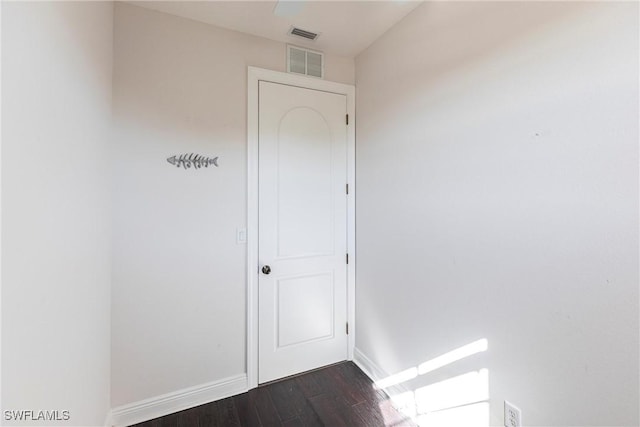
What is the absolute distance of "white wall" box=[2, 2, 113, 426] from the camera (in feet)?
2.28

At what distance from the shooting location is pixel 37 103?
81 centimetres

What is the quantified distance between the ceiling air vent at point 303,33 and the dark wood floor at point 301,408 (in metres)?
2.68

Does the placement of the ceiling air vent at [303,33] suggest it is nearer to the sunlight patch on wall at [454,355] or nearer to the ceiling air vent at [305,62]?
the ceiling air vent at [305,62]

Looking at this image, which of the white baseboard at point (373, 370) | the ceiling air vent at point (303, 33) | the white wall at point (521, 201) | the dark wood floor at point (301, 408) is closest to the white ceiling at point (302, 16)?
the ceiling air vent at point (303, 33)

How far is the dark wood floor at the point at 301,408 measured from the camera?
1.77 metres

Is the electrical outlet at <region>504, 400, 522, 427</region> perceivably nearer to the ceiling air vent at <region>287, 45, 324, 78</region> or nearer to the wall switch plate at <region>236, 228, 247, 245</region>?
the wall switch plate at <region>236, 228, 247, 245</region>

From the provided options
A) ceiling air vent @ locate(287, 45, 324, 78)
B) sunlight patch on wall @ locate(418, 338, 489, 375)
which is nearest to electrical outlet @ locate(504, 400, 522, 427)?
sunlight patch on wall @ locate(418, 338, 489, 375)

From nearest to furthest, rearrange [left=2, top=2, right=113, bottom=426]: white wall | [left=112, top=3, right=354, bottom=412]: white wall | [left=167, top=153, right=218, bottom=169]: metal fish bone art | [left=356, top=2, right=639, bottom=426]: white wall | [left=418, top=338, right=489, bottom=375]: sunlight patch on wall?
[left=2, top=2, right=113, bottom=426]: white wall < [left=356, top=2, right=639, bottom=426]: white wall < [left=418, top=338, right=489, bottom=375]: sunlight patch on wall < [left=112, top=3, right=354, bottom=412]: white wall < [left=167, top=153, right=218, bottom=169]: metal fish bone art

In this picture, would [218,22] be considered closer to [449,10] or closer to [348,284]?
[449,10]

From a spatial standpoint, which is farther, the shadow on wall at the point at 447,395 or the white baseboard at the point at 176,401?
the white baseboard at the point at 176,401

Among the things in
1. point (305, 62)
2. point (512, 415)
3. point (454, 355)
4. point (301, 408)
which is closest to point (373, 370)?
point (301, 408)

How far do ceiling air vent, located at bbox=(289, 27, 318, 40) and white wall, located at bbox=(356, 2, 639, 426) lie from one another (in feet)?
1.87

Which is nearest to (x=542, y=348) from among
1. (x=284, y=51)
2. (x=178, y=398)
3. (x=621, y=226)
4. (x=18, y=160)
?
(x=621, y=226)

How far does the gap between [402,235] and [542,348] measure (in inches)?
36.8
